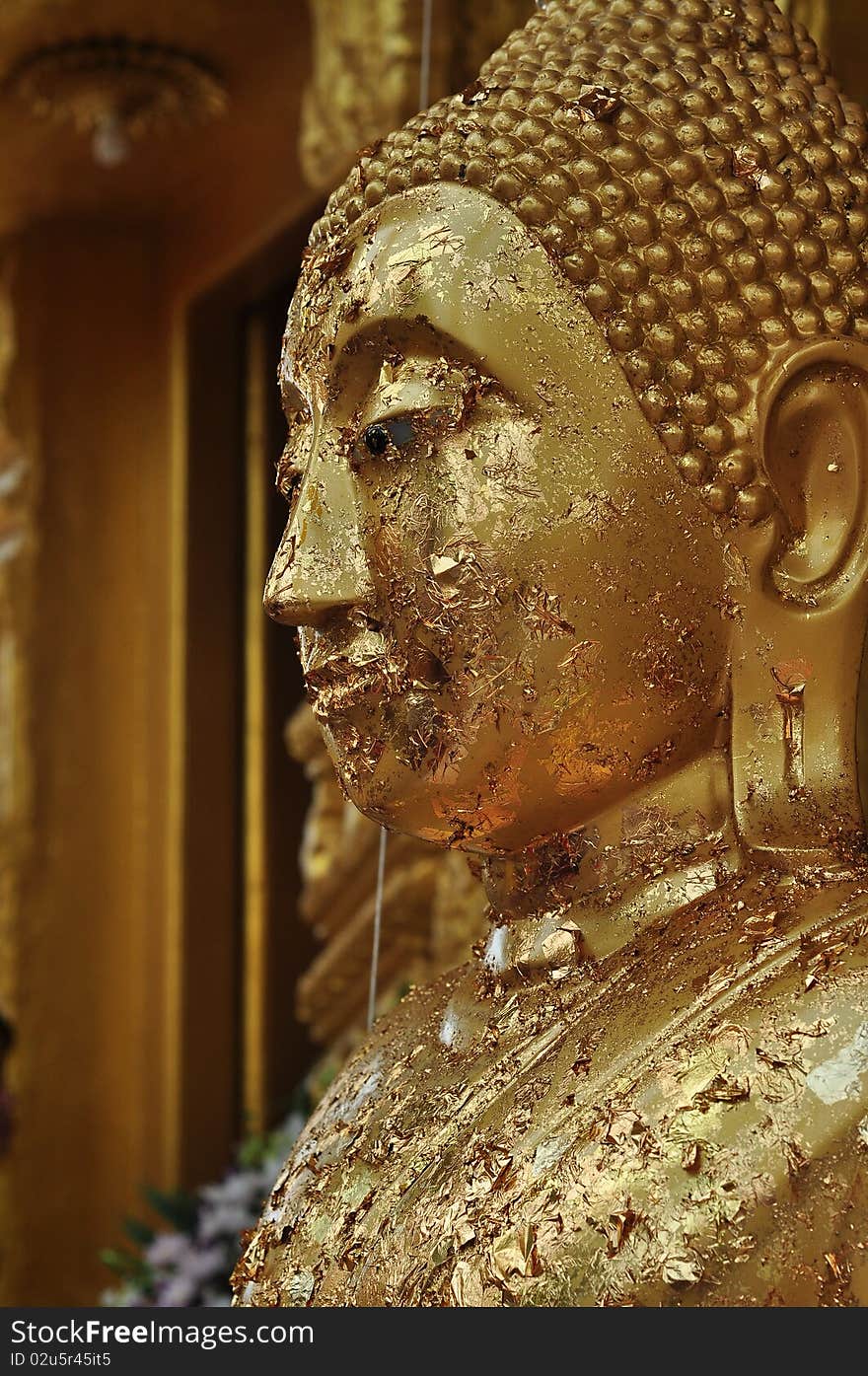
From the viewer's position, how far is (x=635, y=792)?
1217mm

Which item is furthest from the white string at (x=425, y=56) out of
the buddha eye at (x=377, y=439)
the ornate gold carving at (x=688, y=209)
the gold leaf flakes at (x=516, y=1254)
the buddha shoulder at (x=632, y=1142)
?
the gold leaf flakes at (x=516, y=1254)

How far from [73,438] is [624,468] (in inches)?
148

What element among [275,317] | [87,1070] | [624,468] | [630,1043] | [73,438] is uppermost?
[624,468]

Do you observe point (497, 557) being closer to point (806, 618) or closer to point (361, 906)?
point (806, 618)

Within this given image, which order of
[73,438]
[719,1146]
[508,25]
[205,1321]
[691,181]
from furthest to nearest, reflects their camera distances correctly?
[73,438] < [508,25] < [691,181] < [205,1321] < [719,1146]

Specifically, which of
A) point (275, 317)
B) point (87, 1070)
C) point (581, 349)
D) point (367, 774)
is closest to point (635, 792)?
point (367, 774)

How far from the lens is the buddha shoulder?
988mm

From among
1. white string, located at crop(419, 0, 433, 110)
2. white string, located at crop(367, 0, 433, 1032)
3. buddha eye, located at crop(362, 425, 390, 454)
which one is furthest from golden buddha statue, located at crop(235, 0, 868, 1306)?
white string, located at crop(419, 0, 433, 110)

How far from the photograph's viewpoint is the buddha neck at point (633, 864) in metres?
1.20

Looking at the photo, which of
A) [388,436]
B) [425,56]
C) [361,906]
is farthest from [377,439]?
[361,906]

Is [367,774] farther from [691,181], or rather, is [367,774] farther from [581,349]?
[691,181]

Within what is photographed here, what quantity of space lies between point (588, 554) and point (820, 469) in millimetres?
183

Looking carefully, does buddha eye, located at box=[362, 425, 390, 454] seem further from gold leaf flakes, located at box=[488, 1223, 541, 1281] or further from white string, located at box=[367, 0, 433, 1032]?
gold leaf flakes, located at box=[488, 1223, 541, 1281]

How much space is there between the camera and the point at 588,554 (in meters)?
1.18
